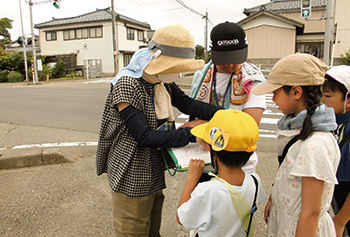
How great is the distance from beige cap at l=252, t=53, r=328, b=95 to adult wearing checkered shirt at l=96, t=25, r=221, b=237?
488 millimetres

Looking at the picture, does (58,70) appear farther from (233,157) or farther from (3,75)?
(233,157)

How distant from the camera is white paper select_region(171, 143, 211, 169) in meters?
1.62

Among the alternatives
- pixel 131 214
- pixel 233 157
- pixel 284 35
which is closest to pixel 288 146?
pixel 233 157

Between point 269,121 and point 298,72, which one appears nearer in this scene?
point 298,72

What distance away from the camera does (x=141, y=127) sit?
159 cm

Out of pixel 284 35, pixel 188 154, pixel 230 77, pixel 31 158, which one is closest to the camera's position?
pixel 188 154

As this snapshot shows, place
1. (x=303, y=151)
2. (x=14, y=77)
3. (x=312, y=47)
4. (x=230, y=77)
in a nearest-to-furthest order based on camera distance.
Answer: (x=303, y=151), (x=230, y=77), (x=312, y=47), (x=14, y=77)

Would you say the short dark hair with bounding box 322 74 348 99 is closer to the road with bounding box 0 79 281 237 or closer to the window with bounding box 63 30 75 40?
the road with bounding box 0 79 281 237

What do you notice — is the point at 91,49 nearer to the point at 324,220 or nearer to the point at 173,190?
the point at 173,190

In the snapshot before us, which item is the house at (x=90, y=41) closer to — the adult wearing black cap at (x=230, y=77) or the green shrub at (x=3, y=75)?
the green shrub at (x=3, y=75)

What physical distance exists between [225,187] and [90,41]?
31.6m

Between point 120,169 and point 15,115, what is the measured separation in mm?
8238

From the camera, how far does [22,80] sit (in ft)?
81.1

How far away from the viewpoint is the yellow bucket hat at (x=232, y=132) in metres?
1.35
